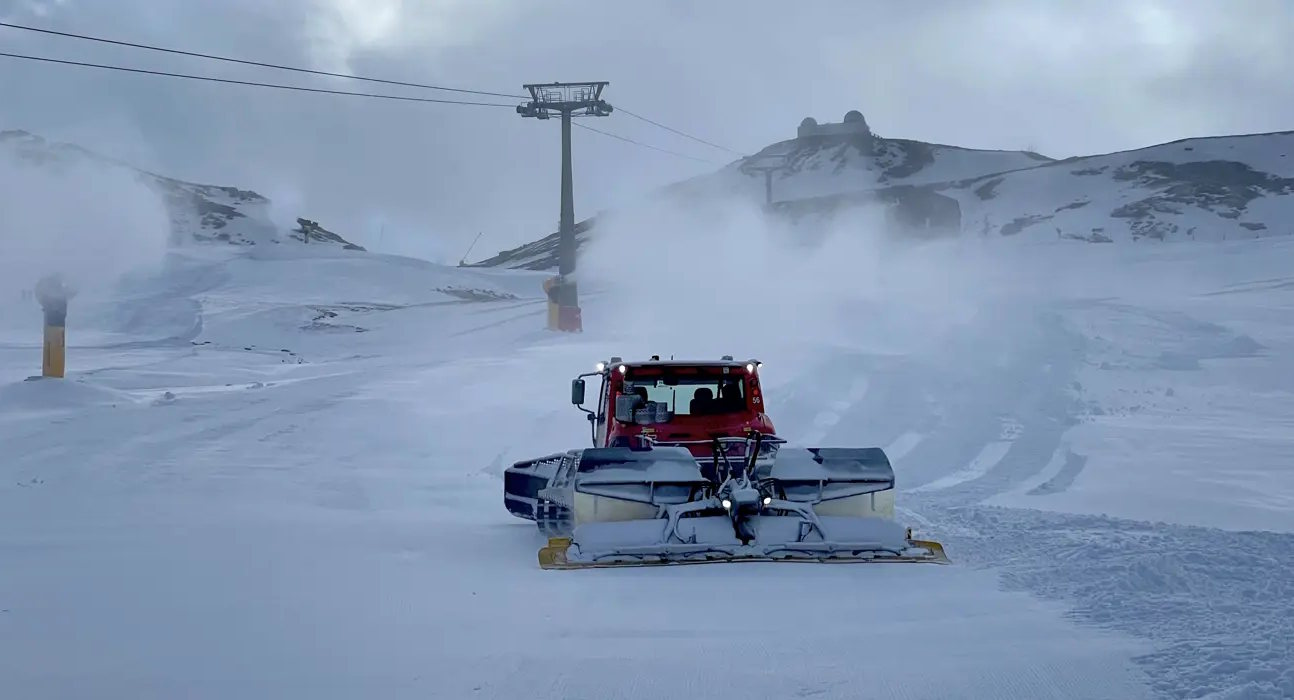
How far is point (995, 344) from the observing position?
28859mm

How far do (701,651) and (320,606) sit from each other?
2.68 meters

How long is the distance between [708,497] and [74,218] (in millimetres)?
25945

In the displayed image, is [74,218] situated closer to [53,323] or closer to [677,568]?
[53,323]

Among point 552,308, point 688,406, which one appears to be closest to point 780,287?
point 552,308

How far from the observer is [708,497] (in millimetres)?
10297

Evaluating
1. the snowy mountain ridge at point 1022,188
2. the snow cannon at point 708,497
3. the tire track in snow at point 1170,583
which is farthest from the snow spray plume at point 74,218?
the snowy mountain ridge at point 1022,188

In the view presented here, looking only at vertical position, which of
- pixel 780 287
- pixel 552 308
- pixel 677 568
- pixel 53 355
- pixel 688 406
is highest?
pixel 780 287

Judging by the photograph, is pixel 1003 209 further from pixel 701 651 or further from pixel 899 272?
pixel 701 651

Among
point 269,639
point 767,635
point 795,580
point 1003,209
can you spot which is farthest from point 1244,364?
point 1003,209

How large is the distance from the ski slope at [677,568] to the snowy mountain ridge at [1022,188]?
3843 cm

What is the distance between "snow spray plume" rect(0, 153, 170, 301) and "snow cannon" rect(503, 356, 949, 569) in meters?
19.7

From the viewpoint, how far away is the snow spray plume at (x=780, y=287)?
1257 inches

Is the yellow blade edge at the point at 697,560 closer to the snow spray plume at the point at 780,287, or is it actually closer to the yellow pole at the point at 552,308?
the snow spray plume at the point at 780,287

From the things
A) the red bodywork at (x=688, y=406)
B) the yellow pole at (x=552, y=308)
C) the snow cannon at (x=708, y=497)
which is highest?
the yellow pole at (x=552, y=308)
